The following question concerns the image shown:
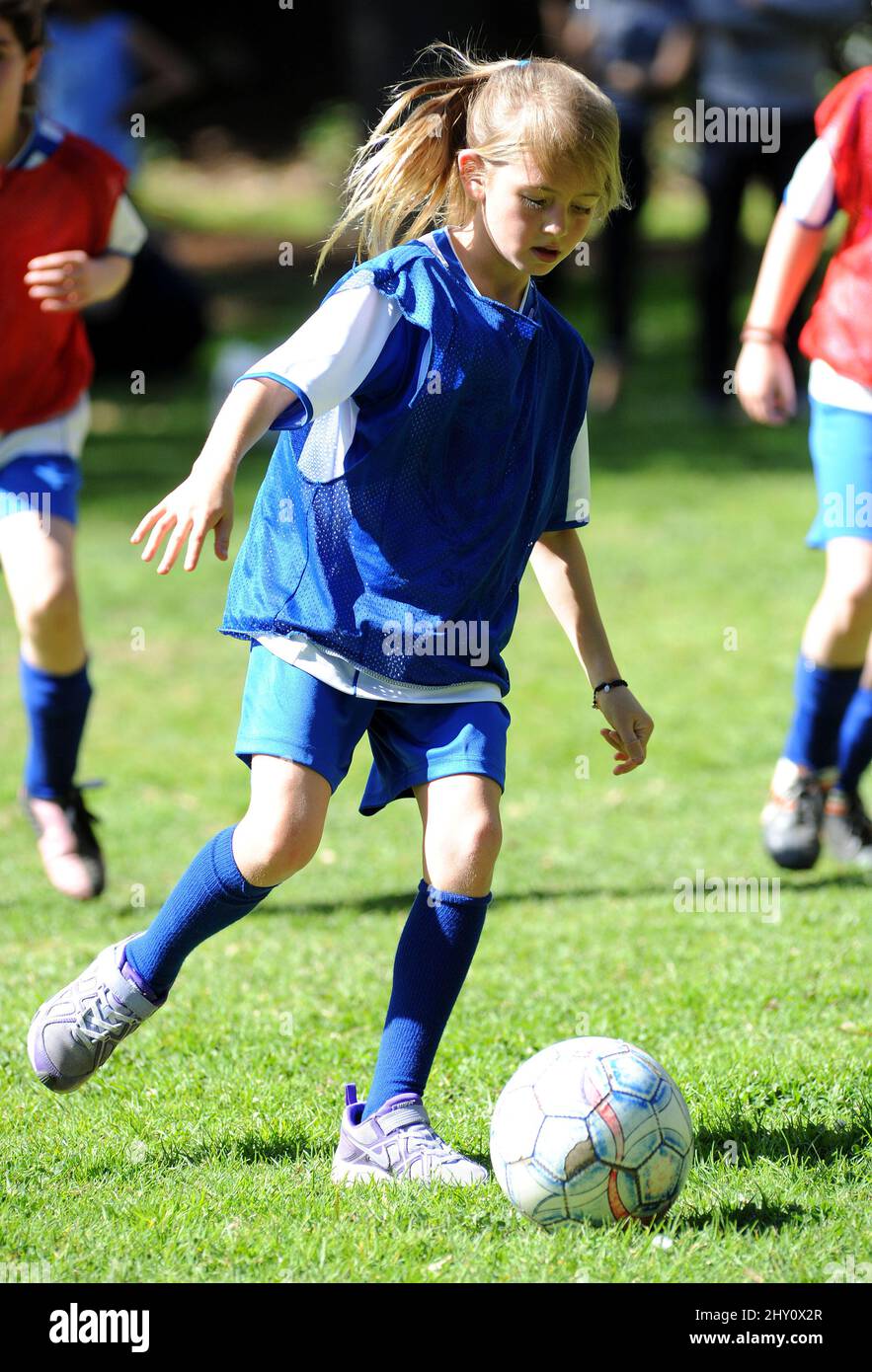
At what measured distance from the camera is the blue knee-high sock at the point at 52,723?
4.66 metres

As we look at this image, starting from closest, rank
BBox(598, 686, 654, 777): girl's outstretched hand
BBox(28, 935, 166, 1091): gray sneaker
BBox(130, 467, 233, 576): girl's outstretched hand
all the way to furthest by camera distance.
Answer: BBox(130, 467, 233, 576): girl's outstretched hand
BBox(28, 935, 166, 1091): gray sneaker
BBox(598, 686, 654, 777): girl's outstretched hand

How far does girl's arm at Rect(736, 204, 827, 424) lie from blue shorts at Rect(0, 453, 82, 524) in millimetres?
1751

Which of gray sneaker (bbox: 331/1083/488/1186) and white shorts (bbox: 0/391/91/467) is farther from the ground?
white shorts (bbox: 0/391/91/467)

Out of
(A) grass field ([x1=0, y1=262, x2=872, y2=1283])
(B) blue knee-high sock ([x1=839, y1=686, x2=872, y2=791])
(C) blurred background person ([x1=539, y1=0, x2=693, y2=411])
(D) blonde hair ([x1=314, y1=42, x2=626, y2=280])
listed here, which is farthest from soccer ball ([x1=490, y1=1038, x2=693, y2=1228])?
(C) blurred background person ([x1=539, y1=0, x2=693, y2=411])

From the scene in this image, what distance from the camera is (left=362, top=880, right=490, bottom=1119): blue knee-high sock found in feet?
10.2

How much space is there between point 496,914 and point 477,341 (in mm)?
2130

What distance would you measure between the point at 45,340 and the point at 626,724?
2.10m

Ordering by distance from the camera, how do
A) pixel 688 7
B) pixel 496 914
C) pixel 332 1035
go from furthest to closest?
pixel 688 7 → pixel 496 914 → pixel 332 1035

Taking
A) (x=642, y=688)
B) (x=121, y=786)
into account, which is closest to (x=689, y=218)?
(x=642, y=688)

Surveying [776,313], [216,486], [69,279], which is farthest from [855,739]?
[216,486]

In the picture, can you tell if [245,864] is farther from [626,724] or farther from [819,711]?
[819,711]

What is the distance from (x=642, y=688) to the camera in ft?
23.2

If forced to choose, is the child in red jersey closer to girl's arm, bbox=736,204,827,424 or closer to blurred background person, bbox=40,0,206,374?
girl's arm, bbox=736,204,827,424
